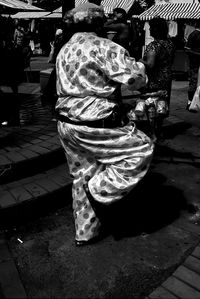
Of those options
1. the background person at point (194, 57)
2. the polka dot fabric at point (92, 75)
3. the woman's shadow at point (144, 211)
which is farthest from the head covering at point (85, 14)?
the background person at point (194, 57)

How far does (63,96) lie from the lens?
280 centimetres

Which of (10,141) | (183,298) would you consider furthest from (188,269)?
(10,141)

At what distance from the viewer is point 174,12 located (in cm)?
1466

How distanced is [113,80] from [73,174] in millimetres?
908

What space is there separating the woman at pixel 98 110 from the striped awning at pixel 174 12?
12238 millimetres

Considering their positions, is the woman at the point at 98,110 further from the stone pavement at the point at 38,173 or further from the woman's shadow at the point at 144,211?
the stone pavement at the point at 38,173

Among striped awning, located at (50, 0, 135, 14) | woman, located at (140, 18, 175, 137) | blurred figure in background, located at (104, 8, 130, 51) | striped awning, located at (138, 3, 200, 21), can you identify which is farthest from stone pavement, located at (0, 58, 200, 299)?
striped awning, located at (50, 0, 135, 14)

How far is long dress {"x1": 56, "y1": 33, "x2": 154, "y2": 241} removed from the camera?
2520 millimetres

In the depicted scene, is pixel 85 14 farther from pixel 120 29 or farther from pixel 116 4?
pixel 116 4

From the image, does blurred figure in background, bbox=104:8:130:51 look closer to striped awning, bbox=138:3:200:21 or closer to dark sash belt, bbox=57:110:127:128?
dark sash belt, bbox=57:110:127:128

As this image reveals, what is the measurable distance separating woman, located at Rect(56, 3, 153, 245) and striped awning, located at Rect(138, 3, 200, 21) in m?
12.2

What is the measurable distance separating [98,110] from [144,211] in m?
1.38

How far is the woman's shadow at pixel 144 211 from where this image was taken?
3.19 metres

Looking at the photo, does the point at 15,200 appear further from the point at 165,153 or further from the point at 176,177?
the point at 165,153
